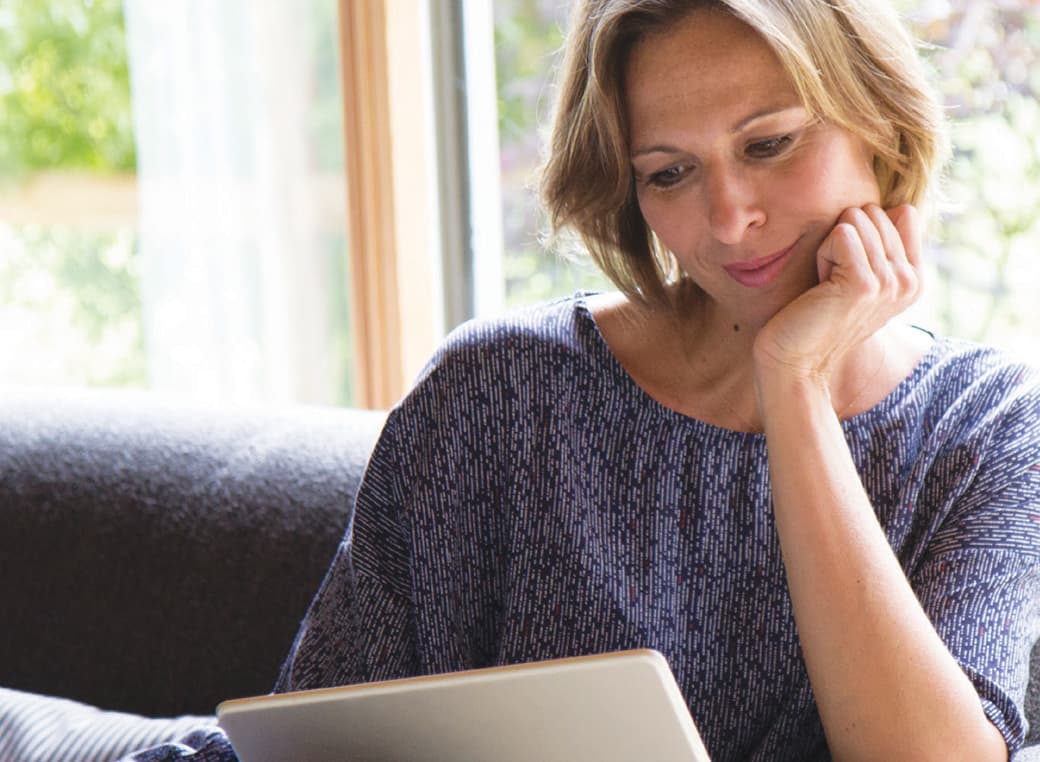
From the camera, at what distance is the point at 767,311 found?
4.29ft

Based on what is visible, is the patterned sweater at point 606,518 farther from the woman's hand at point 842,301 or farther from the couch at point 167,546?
the couch at point 167,546

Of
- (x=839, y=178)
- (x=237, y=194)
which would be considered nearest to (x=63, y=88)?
(x=237, y=194)

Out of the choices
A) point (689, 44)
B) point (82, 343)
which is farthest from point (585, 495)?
point (82, 343)

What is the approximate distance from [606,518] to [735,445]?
0.15 meters

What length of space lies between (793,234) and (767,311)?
0.33 feet

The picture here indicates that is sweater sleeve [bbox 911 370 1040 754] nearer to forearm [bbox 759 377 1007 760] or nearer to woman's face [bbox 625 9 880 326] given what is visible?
forearm [bbox 759 377 1007 760]

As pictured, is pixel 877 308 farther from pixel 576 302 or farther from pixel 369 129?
pixel 369 129

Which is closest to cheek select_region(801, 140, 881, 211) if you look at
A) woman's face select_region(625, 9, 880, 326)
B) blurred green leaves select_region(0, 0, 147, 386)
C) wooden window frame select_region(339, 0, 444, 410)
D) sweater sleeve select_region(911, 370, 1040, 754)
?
woman's face select_region(625, 9, 880, 326)

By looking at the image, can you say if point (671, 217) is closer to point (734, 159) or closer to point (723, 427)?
point (734, 159)

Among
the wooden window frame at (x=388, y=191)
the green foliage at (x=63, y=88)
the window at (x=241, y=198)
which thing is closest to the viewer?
the wooden window frame at (x=388, y=191)

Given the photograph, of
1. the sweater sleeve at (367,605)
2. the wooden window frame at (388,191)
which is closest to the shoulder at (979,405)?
the sweater sleeve at (367,605)

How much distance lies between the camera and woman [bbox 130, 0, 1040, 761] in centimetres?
116

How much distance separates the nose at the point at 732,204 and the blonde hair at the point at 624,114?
0.31 ft

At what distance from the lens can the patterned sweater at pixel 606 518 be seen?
128 cm
